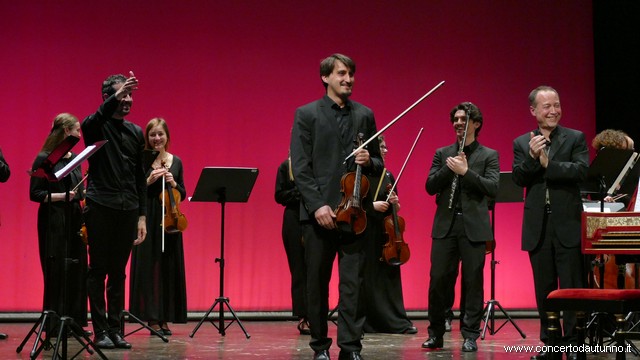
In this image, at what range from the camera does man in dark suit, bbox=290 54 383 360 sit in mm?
4336

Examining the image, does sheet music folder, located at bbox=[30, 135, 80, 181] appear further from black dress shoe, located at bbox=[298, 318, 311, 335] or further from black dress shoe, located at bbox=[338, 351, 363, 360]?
black dress shoe, located at bbox=[298, 318, 311, 335]

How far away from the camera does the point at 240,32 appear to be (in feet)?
26.5

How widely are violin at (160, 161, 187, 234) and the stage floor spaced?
77 cm

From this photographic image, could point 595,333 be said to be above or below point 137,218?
below

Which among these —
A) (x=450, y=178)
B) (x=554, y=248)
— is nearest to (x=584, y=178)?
(x=554, y=248)

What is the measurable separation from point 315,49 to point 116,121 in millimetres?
3380

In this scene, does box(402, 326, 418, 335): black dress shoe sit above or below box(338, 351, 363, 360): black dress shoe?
below

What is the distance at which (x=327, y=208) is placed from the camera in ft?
14.0

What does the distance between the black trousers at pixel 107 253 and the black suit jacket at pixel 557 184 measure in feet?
7.48

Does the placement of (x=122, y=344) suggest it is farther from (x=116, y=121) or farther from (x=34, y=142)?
(x=34, y=142)

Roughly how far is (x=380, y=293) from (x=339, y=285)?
2.31 meters

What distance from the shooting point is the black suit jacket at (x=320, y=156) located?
4363 millimetres

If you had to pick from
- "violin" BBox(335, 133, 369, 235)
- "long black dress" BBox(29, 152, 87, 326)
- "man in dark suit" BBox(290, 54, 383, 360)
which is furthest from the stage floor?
"violin" BBox(335, 133, 369, 235)

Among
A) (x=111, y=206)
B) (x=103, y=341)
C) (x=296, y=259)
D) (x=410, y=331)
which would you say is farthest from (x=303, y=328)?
(x=111, y=206)
